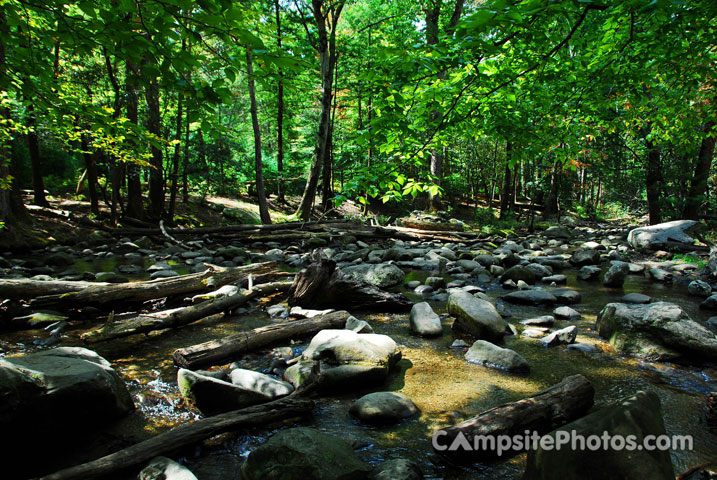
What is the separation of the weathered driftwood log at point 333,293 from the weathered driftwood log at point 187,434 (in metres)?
2.57

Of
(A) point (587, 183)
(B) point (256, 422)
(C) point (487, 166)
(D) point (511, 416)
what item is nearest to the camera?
(D) point (511, 416)

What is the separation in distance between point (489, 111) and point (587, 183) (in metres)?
33.0

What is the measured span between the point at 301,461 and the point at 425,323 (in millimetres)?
2761

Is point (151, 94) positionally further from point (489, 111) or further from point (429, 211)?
point (429, 211)

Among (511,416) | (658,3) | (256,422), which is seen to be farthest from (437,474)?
(658,3)

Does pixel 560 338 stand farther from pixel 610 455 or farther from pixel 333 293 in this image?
pixel 333 293

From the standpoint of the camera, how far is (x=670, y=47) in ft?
11.2

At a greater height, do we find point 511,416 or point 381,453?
point 511,416

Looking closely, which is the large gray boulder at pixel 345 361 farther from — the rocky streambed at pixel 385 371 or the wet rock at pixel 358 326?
the wet rock at pixel 358 326

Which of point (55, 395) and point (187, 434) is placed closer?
point (187, 434)

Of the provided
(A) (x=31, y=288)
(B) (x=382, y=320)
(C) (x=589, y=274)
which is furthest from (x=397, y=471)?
(C) (x=589, y=274)

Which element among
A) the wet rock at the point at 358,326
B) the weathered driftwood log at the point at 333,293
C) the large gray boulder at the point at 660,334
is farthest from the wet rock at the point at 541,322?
the wet rock at the point at 358,326

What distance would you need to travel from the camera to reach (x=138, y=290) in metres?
4.88

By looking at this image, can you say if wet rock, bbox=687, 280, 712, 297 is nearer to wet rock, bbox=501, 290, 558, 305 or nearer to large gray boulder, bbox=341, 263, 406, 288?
wet rock, bbox=501, 290, 558, 305
